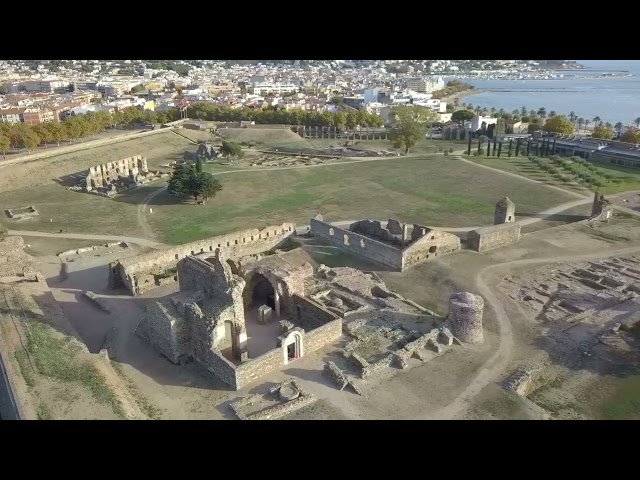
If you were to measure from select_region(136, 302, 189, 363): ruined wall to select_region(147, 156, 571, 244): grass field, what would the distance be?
15.0m

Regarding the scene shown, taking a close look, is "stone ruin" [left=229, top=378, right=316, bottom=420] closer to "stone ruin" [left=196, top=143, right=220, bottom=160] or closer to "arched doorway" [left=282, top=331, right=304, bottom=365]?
"arched doorway" [left=282, top=331, right=304, bottom=365]

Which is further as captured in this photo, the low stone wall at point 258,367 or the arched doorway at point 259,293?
the arched doorway at point 259,293

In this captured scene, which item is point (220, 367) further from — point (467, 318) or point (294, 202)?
Result: point (294, 202)

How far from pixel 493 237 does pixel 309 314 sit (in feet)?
50.8

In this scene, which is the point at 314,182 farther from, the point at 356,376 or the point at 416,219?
the point at 356,376

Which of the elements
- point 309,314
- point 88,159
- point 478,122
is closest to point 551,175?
point 478,122

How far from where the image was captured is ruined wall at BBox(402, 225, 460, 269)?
31547 mm

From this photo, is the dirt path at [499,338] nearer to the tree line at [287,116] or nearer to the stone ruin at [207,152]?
the stone ruin at [207,152]

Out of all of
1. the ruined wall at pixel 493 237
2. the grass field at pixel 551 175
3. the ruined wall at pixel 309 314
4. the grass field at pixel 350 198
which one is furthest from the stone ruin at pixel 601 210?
the ruined wall at pixel 309 314

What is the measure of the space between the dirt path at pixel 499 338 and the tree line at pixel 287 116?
58.9 meters

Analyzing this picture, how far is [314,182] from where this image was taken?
54375 millimetres

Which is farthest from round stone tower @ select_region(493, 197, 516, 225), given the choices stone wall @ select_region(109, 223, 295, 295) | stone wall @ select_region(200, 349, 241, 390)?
stone wall @ select_region(200, 349, 241, 390)

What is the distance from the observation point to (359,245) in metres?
34.0

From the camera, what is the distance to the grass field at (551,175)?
50312 millimetres
